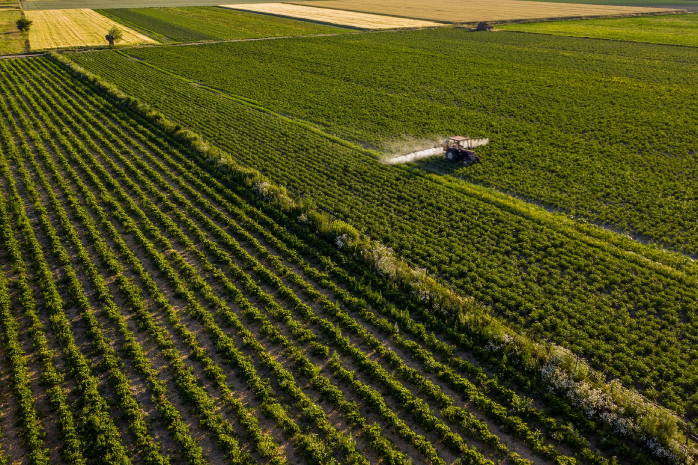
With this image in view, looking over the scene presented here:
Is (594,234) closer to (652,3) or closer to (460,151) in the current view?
(460,151)

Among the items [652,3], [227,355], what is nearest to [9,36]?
[227,355]

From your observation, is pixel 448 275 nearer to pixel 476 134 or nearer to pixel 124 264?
pixel 124 264

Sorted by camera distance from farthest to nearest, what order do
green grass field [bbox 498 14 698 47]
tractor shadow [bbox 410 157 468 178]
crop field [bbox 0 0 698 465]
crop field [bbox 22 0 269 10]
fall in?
crop field [bbox 22 0 269 10] → green grass field [bbox 498 14 698 47] → tractor shadow [bbox 410 157 468 178] → crop field [bbox 0 0 698 465]

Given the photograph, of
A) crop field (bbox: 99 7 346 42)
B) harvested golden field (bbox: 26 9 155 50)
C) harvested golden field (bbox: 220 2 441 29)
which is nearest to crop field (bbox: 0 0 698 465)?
harvested golden field (bbox: 26 9 155 50)

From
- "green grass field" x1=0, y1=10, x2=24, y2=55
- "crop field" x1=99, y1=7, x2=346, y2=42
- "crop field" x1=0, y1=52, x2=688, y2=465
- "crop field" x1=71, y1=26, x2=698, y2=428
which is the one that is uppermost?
"crop field" x1=99, y1=7, x2=346, y2=42

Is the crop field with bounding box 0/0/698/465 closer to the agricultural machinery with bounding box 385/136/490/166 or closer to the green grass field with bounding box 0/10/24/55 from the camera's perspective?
the agricultural machinery with bounding box 385/136/490/166

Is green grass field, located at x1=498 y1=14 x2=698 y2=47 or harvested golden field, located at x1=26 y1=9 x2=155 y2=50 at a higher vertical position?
green grass field, located at x1=498 y1=14 x2=698 y2=47

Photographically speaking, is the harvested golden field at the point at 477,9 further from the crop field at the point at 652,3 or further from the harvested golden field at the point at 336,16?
the crop field at the point at 652,3

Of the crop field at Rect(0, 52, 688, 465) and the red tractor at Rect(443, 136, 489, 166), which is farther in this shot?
the red tractor at Rect(443, 136, 489, 166)
